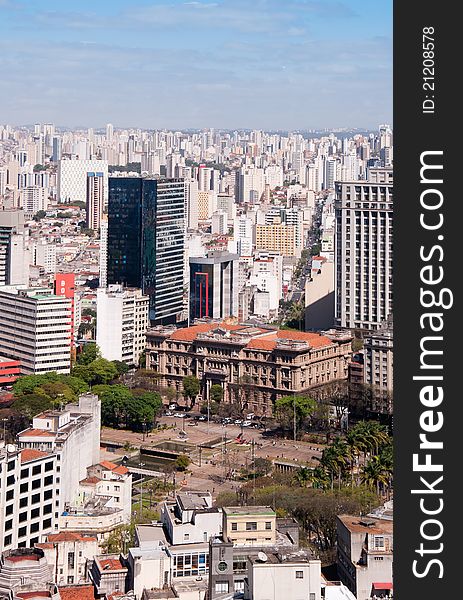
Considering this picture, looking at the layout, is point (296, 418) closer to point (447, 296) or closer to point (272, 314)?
point (272, 314)

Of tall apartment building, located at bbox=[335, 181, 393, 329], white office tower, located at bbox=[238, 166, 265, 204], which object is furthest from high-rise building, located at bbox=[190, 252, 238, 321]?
white office tower, located at bbox=[238, 166, 265, 204]

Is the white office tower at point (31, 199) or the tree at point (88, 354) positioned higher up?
the white office tower at point (31, 199)

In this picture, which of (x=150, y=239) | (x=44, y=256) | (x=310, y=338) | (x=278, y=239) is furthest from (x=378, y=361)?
(x=278, y=239)

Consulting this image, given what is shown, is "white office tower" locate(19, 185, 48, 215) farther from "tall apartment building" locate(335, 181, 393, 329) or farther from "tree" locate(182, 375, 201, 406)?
"tree" locate(182, 375, 201, 406)

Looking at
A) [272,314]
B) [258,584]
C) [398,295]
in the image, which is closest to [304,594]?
[258,584]

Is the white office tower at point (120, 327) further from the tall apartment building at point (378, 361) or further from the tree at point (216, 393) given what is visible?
the tall apartment building at point (378, 361)

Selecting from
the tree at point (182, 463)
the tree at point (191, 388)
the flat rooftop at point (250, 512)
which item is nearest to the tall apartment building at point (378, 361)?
the tree at point (191, 388)

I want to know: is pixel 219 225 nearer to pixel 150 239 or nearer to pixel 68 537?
pixel 150 239
